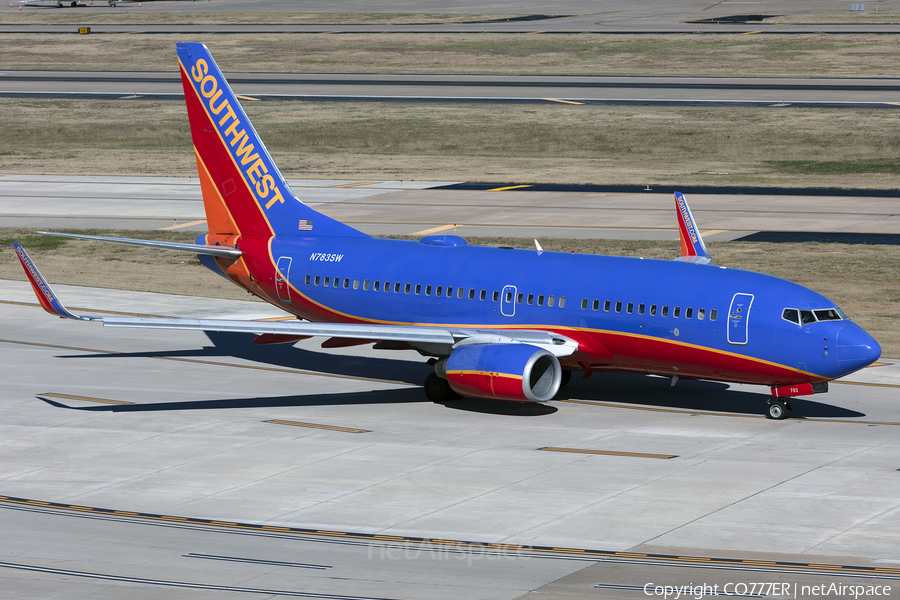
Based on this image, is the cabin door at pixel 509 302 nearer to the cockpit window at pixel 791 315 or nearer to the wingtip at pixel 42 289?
the cockpit window at pixel 791 315

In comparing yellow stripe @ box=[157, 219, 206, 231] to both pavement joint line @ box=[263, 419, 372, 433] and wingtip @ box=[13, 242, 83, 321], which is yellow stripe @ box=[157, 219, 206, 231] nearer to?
wingtip @ box=[13, 242, 83, 321]

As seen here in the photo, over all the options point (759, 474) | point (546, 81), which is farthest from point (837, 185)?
point (759, 474)

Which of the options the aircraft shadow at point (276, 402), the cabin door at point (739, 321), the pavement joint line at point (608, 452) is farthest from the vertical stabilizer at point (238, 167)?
the cabin door at point (739, 321)

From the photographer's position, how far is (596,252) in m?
60.7

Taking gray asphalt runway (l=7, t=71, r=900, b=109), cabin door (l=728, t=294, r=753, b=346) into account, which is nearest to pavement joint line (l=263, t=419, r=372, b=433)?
cabin door (l=728, t=294, r=753, b=346)

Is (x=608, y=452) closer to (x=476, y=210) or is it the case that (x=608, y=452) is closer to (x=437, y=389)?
(x=437, y=389)

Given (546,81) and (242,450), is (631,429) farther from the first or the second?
(546,81)

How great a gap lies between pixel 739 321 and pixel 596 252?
25.4 meters

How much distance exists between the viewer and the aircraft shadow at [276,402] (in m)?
38.4

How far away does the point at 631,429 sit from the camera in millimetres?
35844

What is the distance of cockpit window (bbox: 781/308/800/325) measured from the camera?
35.2 meters

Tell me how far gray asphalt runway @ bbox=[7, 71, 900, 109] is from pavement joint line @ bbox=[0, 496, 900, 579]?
84219 mm

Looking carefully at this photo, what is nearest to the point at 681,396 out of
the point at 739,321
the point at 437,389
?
the point at 739,321

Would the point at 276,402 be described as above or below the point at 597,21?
below
